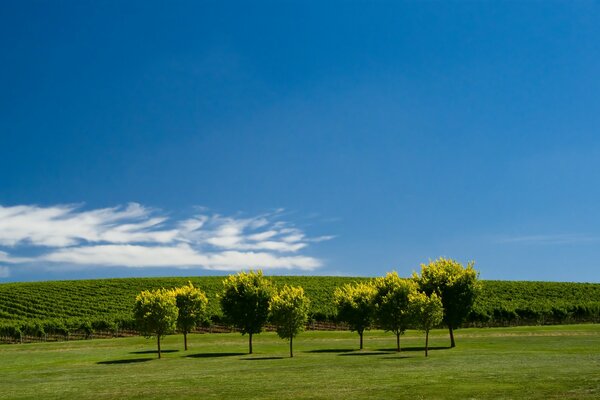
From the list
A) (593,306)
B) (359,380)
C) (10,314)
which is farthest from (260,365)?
(593,306)

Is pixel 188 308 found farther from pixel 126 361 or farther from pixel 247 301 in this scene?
pixel 126 361

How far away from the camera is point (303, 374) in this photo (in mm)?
35125

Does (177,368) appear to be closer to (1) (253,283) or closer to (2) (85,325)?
(1) (253,283)

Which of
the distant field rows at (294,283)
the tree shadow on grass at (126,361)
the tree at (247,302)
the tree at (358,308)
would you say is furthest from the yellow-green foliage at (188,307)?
the distant field rows at (294,283)

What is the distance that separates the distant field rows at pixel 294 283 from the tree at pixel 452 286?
3926 centimetres

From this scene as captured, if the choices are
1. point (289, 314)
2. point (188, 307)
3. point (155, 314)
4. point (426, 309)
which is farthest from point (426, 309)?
point (188, 307)

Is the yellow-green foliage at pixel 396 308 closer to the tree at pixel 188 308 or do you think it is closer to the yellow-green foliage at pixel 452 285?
the yellow-green foliage at pixel 452 285

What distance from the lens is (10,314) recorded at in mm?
105438

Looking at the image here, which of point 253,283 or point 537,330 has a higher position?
point 253,283

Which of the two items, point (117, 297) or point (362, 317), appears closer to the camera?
point (362, 317)

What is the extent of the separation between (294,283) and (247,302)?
242 feet

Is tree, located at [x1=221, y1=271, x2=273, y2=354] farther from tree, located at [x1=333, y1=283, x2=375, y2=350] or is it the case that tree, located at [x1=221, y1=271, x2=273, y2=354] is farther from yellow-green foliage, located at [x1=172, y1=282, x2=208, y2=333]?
tree, located at [x1=333, y1=283, x2=375, y2=350]

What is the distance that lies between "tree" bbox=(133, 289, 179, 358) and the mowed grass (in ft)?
9.36

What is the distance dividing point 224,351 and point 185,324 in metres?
7.07
